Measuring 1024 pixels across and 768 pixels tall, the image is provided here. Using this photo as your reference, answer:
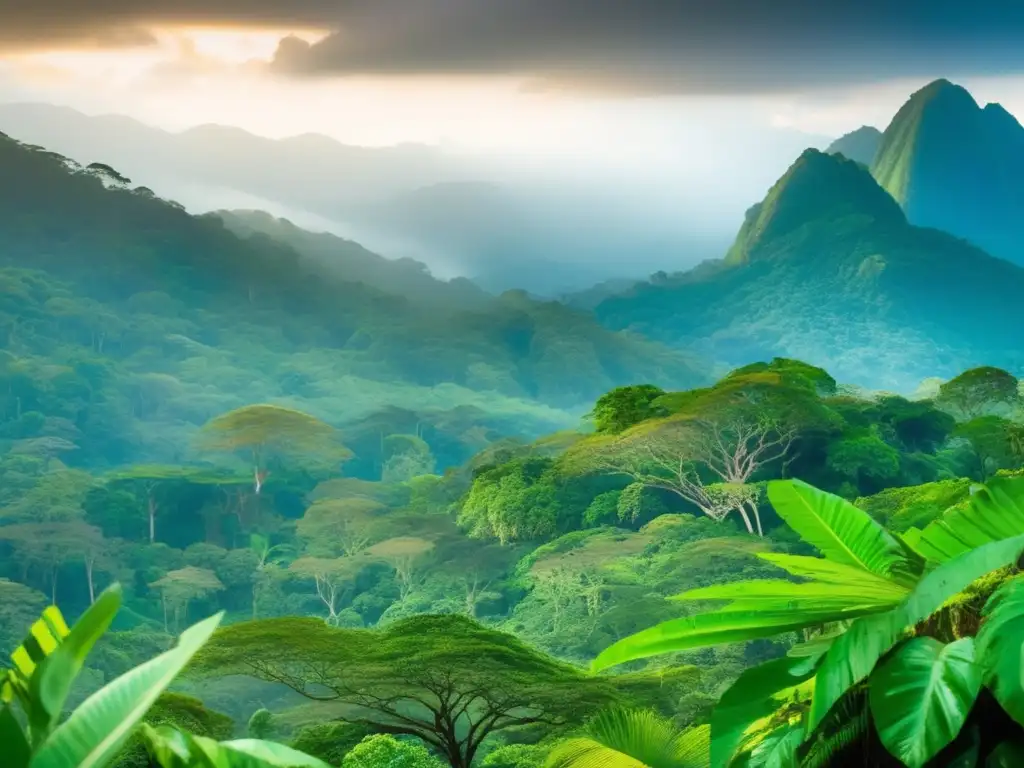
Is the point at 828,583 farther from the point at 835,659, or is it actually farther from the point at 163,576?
the point at 163,576

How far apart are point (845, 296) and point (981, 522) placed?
43.7 metres

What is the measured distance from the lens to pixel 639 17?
959 inches

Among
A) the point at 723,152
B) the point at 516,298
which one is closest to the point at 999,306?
→ the point at 723,152

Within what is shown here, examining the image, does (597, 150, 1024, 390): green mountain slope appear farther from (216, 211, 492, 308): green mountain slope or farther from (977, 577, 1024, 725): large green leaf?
(977, 577, 1024, 725): large green leaf

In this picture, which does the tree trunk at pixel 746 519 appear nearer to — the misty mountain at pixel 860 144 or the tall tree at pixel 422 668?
the tall tree at pixel 422 668

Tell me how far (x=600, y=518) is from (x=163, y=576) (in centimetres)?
877

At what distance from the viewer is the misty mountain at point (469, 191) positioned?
3962 cm

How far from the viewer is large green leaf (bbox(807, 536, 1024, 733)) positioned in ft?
4.35

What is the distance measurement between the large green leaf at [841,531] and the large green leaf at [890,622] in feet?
0.33

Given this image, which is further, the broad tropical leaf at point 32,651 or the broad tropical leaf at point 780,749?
the broad tropical leaf at point 780,749

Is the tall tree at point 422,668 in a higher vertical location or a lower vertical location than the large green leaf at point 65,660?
lower

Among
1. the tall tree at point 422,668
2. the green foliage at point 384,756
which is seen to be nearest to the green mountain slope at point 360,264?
the tall tree at point 422,668

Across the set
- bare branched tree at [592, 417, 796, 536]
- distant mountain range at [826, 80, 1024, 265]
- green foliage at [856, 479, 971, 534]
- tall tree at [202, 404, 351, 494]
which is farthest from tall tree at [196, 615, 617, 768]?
distant mountain range at [826, 80, 1024, 265]

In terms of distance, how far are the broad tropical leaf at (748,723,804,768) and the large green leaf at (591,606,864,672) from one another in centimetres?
13
